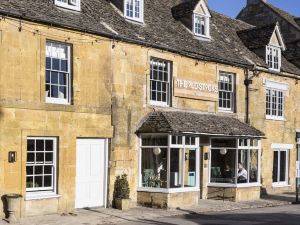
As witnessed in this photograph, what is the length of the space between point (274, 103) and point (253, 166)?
463cm

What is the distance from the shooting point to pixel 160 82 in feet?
73.8

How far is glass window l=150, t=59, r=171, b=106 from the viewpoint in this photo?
72.8 feet

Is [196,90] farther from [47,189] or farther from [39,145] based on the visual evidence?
[47,189]

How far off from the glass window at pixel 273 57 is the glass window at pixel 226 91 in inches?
143

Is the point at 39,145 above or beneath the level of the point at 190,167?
above

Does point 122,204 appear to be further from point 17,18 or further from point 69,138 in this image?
point 17,18

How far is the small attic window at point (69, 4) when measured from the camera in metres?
19.6

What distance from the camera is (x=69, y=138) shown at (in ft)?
61.4

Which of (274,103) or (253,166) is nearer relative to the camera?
(253,166)

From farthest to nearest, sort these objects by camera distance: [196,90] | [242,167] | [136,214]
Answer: [242,167] < [196,90] < [136,214]

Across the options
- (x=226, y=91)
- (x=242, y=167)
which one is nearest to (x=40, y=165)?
(x=242, y=167)

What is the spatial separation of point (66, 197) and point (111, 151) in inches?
101

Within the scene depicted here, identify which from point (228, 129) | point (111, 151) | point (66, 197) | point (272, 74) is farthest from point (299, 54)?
point (66, 197)

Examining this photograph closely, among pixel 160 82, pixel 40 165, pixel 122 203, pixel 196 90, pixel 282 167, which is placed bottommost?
pixel 122 203
